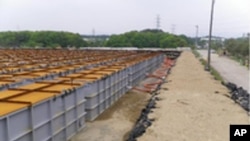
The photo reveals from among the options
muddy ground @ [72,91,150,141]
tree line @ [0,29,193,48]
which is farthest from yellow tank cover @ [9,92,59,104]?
tree line @ [0,29,193,48]

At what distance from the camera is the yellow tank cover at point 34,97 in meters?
9.98

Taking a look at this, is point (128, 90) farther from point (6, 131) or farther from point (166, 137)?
point (6, 131)

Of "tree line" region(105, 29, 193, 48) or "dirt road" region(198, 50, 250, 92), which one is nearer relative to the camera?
"dirt road" region(198, 50, 250, 92)

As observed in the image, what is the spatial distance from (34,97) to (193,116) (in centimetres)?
615

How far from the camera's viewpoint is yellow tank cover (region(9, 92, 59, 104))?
998 centimetres

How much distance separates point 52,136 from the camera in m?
10.8

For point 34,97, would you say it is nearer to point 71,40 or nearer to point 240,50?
point 240,50

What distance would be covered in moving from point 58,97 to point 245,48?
197ft

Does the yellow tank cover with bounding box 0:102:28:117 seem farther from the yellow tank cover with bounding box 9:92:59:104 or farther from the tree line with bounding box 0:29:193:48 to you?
the tree line with bounding box 0:29:193:48

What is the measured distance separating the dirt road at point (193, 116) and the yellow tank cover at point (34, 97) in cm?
318

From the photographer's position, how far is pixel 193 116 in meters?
13.3

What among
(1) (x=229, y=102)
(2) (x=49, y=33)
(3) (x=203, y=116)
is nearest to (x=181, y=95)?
(1) (x=229, y=102)

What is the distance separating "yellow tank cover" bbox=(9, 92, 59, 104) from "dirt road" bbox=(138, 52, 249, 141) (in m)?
3.18

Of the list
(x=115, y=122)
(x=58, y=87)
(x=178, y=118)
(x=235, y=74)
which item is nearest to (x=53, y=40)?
(x=235, y=74)
